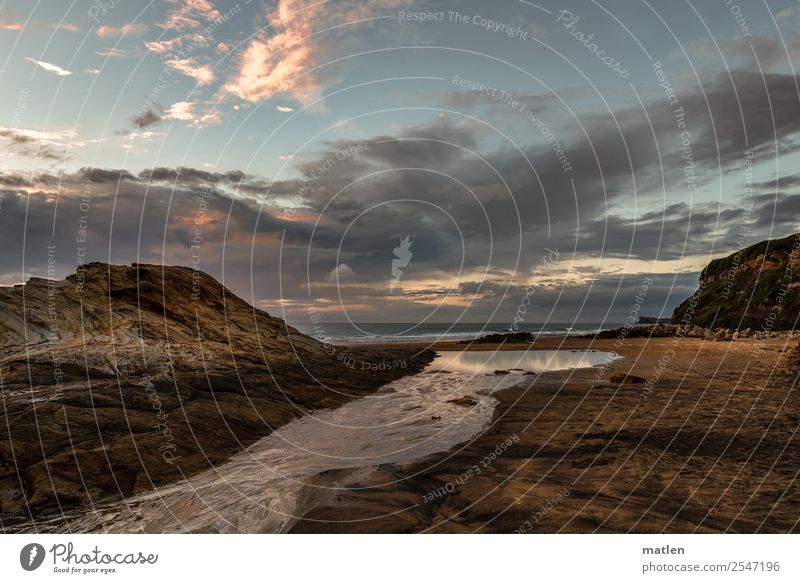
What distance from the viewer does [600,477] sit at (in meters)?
9.20

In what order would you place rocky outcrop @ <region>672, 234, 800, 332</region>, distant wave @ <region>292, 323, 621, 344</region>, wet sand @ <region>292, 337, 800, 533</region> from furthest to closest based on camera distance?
distant wave @ <region>292, 323, 621, 344</region> < rocky outcrop @ <region>672, 234, 800, 332</region> < wet sand @ <region>292, 337, 800, 533</region>

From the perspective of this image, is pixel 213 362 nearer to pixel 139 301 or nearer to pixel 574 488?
pixel 139 301

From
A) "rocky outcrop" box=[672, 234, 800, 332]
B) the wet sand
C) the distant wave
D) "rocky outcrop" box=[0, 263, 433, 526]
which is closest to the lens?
the wet sand

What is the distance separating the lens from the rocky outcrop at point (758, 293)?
202 ft

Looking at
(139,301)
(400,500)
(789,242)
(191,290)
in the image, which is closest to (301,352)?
(191,290)

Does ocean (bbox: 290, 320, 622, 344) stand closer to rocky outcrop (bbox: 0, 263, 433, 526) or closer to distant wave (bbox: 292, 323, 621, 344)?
distant wave (bbox: 292, 323, 621, 344)

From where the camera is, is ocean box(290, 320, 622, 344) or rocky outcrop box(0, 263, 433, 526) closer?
rocky outcrop box(0, 263, 433, 526)

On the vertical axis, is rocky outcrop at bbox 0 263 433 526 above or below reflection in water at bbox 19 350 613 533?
above

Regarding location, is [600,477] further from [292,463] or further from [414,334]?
[414,334]

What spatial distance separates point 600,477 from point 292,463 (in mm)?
8111

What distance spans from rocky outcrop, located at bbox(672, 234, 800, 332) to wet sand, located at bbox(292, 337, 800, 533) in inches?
2272

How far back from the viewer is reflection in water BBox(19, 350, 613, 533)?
27.7 feet

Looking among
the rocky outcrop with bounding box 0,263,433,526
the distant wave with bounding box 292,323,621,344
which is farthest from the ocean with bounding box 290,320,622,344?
the rocky outcrop with bounding box 0,263,433,526

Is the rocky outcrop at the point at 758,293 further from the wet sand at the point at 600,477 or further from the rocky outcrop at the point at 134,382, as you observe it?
the rocky outcrop at the point at 134,382
